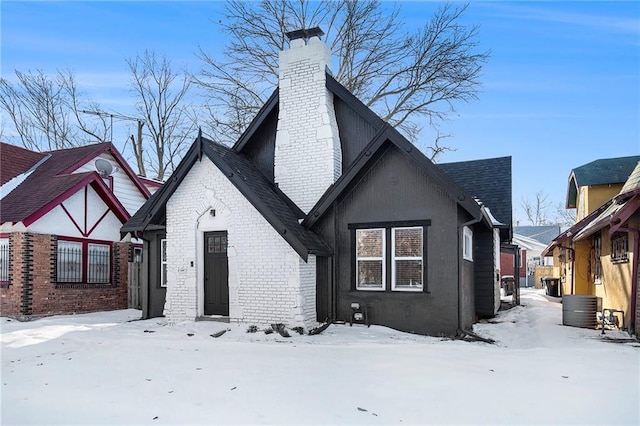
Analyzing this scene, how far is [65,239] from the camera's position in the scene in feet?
48.7

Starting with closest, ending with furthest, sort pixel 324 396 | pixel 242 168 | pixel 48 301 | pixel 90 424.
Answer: pixel 90 424 → pixel 324 396 → pixel 242 168 → pixel 48 301

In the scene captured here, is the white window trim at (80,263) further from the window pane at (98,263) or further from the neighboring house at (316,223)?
Answer: the neighboring house at (316,223)

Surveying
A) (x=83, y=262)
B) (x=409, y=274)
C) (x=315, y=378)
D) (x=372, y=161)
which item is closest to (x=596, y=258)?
(x=409, y=274)

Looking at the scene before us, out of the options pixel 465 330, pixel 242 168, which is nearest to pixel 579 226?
pixel 465 330

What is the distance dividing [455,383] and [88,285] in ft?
42.7

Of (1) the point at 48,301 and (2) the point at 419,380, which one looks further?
(1) the point at 48,301

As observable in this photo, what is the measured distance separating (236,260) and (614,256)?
8975 mm

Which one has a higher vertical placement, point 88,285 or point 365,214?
point 365,214

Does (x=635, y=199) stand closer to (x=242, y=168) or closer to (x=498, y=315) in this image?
(x=498, y=315)

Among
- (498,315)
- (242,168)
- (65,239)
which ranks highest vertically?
(242,168)

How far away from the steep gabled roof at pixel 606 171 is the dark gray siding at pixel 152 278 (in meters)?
14.8

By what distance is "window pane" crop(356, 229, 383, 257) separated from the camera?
10688 mm

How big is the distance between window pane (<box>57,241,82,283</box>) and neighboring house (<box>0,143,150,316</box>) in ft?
0.10

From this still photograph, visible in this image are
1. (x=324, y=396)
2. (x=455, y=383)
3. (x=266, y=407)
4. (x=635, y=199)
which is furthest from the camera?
(x=635, y=199)
